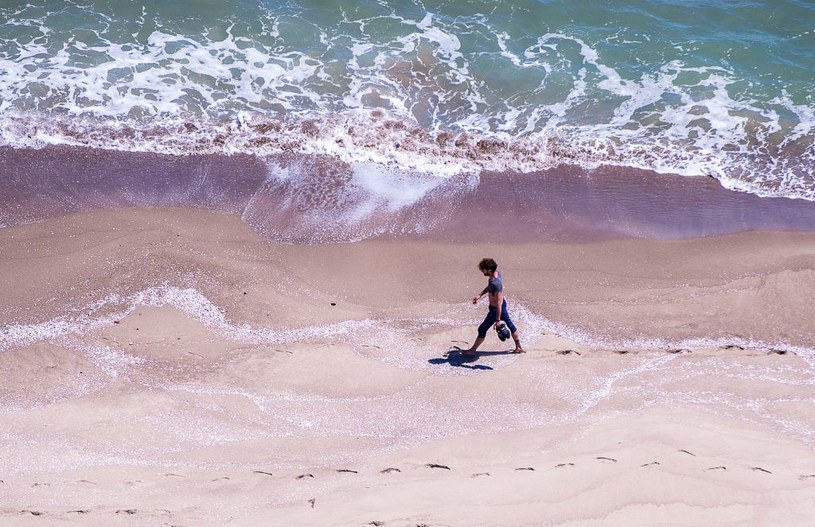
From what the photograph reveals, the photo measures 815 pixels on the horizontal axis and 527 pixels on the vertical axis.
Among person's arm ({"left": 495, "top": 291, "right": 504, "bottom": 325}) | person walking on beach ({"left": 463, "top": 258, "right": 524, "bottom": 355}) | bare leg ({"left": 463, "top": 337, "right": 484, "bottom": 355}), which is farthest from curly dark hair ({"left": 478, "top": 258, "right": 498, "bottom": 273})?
bare leg ({"left": 463, "top": 337, "right": 484, "bottom": 355})

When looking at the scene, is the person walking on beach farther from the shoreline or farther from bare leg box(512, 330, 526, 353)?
the shoreline

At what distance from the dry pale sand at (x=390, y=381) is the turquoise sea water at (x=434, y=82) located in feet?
8.61

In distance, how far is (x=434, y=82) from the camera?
52.4 feet

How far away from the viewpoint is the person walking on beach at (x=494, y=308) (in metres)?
9.66

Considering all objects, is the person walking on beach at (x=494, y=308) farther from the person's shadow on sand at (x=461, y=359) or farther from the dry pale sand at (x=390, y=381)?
the dry pale sand at (x=390, y=381)

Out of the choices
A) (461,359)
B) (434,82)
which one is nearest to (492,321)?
(461,359)

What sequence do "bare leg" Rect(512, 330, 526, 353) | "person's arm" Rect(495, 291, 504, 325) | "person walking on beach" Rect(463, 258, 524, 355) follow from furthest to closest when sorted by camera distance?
"bare leg" Rect(512, 330, 526, 353) < "person's arm" Rect(495, 291, 504, 325) < "person walking on beach" Rect(463, 258, 524, 355)

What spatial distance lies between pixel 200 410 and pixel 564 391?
4.40m

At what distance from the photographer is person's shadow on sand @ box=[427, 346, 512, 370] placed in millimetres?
9922

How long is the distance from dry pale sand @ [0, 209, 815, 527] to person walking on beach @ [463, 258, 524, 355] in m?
0.28

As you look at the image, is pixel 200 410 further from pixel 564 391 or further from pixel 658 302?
pixel 658 302

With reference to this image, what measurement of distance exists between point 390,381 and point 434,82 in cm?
836

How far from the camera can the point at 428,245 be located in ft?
39.7

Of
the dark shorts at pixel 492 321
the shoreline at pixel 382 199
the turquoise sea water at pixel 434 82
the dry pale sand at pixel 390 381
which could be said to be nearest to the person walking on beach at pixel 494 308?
the dark shorts at pixel 492 321
